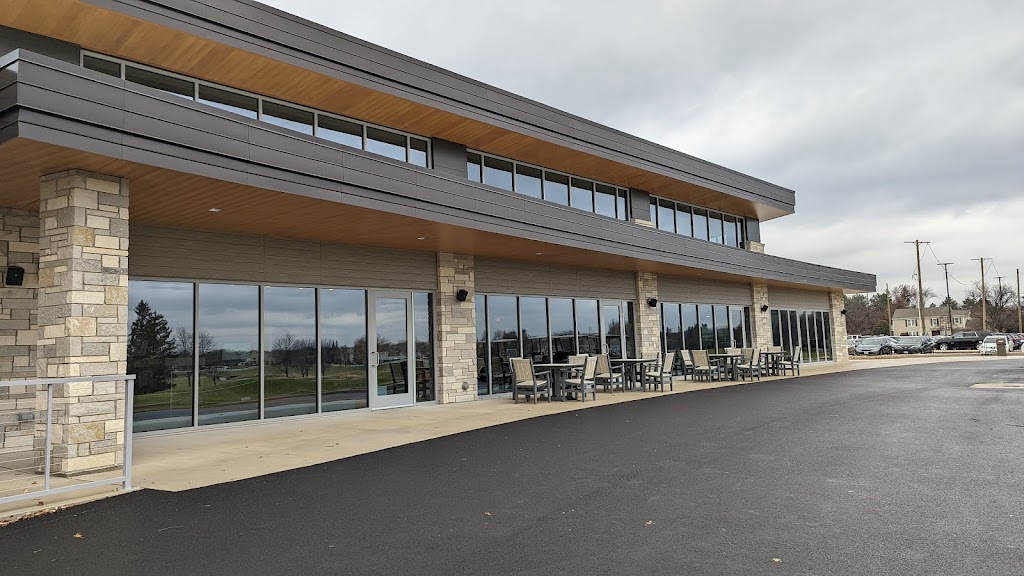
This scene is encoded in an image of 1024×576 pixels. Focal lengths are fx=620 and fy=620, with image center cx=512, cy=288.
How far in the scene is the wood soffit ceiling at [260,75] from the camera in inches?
357

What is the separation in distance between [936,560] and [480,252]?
11.9 meters

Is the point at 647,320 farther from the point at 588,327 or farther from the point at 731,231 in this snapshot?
the point at 731,231

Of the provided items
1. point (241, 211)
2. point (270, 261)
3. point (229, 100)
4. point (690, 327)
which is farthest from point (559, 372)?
point (690, 327)

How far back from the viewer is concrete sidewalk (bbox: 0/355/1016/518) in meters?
6.76

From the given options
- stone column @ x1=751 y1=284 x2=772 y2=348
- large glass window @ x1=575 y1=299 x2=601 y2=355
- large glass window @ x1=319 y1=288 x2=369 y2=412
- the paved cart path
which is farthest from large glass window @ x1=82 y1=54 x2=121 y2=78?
stone column @ x1=751 y1=284 x2=772 y2=348

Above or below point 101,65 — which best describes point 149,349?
below

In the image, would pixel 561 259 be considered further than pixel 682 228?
No

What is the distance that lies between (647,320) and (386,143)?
34.2 feet

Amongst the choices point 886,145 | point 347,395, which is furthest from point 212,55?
point 886,145

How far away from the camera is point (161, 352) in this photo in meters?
10.2

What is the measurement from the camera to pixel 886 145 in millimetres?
24531

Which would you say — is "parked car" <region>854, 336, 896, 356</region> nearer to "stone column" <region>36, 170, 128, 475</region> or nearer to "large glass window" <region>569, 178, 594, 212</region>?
"large glass window" <region>569, 178, 594, 212</region>

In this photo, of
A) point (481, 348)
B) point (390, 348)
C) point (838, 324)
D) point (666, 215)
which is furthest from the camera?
point (838, 324)

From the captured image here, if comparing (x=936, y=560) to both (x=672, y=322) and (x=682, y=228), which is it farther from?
(x=682, y=228)
